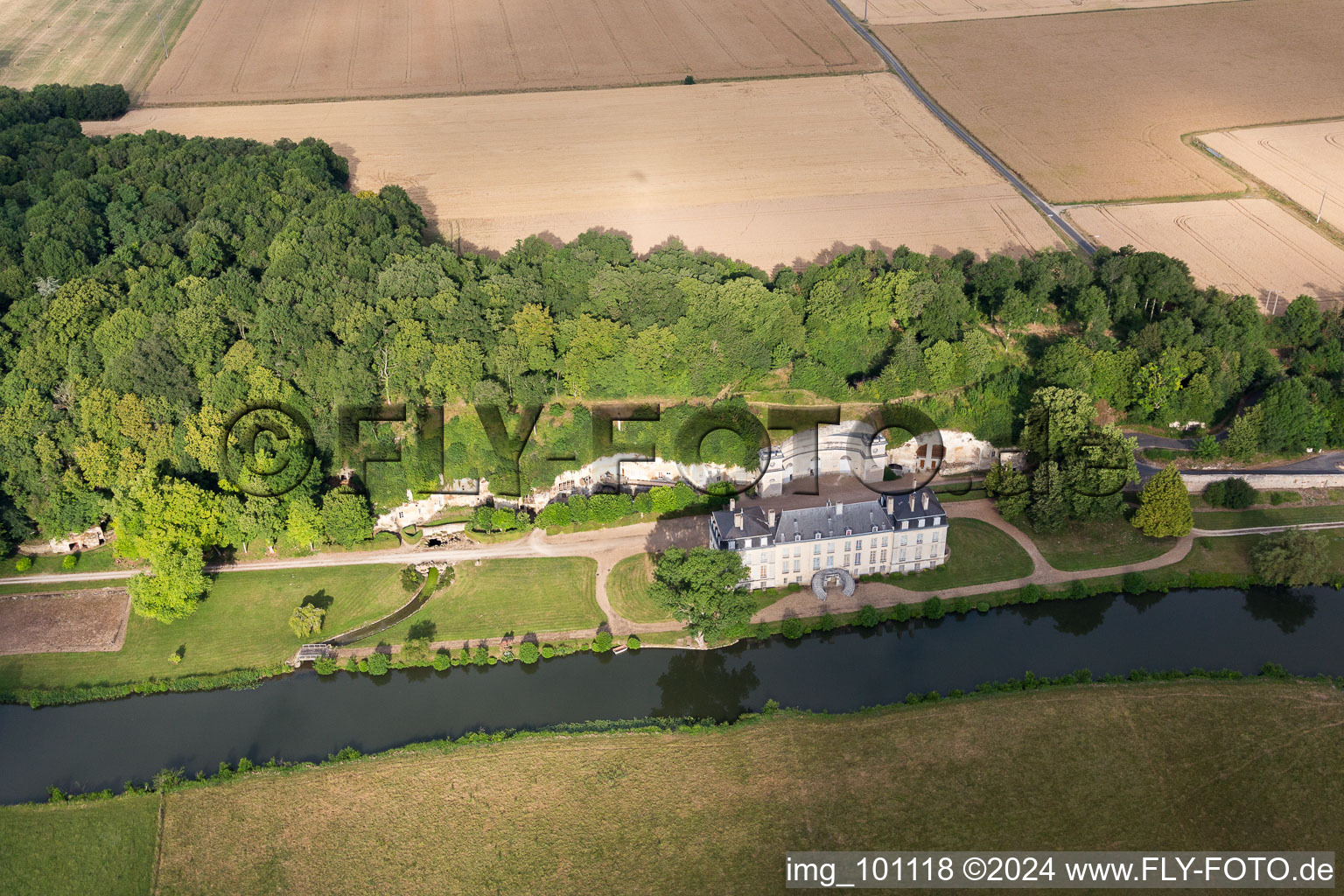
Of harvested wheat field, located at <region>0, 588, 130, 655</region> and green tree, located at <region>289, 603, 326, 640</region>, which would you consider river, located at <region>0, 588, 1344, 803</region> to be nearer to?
green tree, located at <region>289, 603, 326, 640</region>

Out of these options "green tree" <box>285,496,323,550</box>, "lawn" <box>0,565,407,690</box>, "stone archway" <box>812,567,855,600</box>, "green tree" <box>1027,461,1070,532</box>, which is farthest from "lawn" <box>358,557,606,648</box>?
"green tree" <box>1027,461,1070,532</box>

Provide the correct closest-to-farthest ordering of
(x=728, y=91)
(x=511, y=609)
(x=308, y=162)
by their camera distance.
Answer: (x=511, y=609) → (x=308, y=162) → (x=728, y=91)

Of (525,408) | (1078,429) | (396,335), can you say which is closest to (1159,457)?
(1078,429)

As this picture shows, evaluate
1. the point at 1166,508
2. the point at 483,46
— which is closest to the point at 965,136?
the point at 1166,508

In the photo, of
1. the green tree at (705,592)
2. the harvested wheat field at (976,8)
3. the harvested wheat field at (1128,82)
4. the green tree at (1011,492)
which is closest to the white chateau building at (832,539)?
the green tree at (705,592)

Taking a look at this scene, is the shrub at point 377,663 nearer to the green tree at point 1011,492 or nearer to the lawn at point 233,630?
the lawn at point 233,630

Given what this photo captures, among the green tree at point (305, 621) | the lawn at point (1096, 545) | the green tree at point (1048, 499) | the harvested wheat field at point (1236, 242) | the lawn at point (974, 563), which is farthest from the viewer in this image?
the harvested wheat field at point (1236, 242)

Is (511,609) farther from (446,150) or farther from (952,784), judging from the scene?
(446,150)
